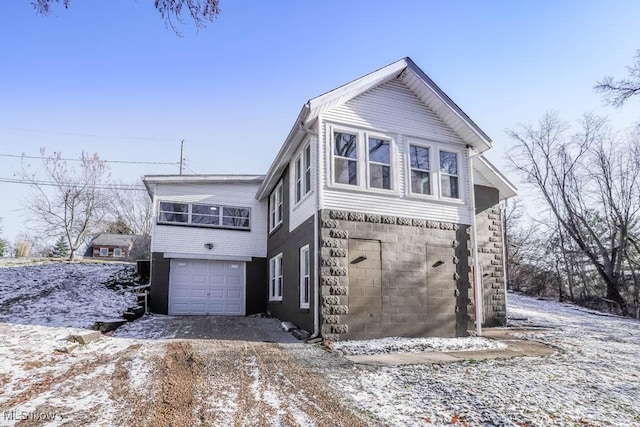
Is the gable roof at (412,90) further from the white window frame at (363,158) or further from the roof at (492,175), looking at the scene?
the roof at (492,175)

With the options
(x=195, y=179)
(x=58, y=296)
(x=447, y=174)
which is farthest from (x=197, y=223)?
(x=447, y=174)

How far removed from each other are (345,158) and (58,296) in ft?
29.4

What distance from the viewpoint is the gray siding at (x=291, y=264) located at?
8.61m

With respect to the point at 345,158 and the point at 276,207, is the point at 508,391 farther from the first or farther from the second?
the point at 276,207

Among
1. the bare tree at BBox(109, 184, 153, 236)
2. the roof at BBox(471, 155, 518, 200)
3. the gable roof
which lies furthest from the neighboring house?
the roof at BBox(471, 155, 518, 200)

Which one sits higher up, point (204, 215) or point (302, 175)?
point (302, 175)

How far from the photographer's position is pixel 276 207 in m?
12.7

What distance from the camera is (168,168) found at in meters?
30.1

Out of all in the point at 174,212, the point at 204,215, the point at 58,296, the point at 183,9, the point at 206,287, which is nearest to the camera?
the point at 183,9

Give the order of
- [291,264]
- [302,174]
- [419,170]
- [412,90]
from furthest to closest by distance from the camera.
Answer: [291,264]
[412,90]
[302,174]
[419,170]

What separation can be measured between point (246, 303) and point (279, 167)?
16.1 ft

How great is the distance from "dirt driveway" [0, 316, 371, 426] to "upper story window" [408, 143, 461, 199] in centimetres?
450

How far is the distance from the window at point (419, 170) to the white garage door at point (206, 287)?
22.9ft

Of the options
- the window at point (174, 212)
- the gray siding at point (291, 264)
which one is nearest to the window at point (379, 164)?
the gray siding at point (291, 264)
